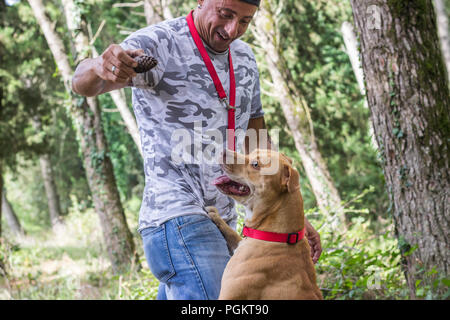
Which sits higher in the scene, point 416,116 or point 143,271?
point 416,116

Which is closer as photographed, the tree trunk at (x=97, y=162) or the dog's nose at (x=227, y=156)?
the dog's nose at (x=227, y=156)

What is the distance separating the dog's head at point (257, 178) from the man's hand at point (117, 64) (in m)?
0.99

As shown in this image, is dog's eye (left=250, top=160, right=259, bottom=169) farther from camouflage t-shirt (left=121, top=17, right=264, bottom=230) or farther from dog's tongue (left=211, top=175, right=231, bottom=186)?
camouflage t-shirt (left=121, top=17, right=264, bottom=230)

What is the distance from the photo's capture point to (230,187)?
3381 millimetres

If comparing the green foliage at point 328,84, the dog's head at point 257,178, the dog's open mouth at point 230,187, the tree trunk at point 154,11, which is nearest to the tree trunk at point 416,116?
the dog's head at point 257,178

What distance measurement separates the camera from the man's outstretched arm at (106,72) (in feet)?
8.23

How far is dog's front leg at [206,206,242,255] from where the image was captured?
3.24m

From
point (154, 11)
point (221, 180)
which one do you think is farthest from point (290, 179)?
point (154, 11)

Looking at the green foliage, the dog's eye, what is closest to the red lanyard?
the dog's eye

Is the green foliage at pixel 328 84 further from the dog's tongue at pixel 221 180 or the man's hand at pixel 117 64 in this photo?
the man's hand at pixel 117 64

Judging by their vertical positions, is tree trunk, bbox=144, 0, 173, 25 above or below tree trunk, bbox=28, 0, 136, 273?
above

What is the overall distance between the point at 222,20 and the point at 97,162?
26.4 ft

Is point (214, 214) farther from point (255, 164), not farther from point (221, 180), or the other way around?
point (255, 164)

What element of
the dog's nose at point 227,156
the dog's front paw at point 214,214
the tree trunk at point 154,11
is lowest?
the dog's front paw at point 214,214
